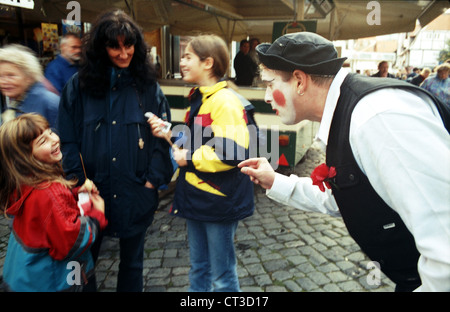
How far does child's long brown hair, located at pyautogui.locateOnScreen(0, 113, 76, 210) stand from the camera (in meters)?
1.70

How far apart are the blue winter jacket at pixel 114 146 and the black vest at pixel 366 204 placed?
1310mm

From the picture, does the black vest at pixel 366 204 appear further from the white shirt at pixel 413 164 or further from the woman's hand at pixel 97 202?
the woman's hand at pixel 97 202

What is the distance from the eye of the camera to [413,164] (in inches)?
37.4

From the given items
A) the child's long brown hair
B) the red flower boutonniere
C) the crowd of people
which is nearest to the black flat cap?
the crowd of people

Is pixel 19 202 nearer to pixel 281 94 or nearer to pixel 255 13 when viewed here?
pixel 281 94

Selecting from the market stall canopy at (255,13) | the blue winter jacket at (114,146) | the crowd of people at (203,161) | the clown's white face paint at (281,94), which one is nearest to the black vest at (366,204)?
the crowd of people at (203,161)

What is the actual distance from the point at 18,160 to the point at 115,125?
1.98ft

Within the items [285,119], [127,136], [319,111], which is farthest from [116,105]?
[319,111]

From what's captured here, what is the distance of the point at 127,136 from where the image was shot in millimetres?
2176

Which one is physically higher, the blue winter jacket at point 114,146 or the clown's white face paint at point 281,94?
the clown's white face paint at point 281,94

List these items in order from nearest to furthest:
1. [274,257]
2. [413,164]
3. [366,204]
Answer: [413,164] → [366,204] → [274,257]

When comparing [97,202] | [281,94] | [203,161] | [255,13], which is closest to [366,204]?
[281,94]

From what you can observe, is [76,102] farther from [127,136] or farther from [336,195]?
[336,195]

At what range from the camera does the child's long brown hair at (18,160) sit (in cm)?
170
